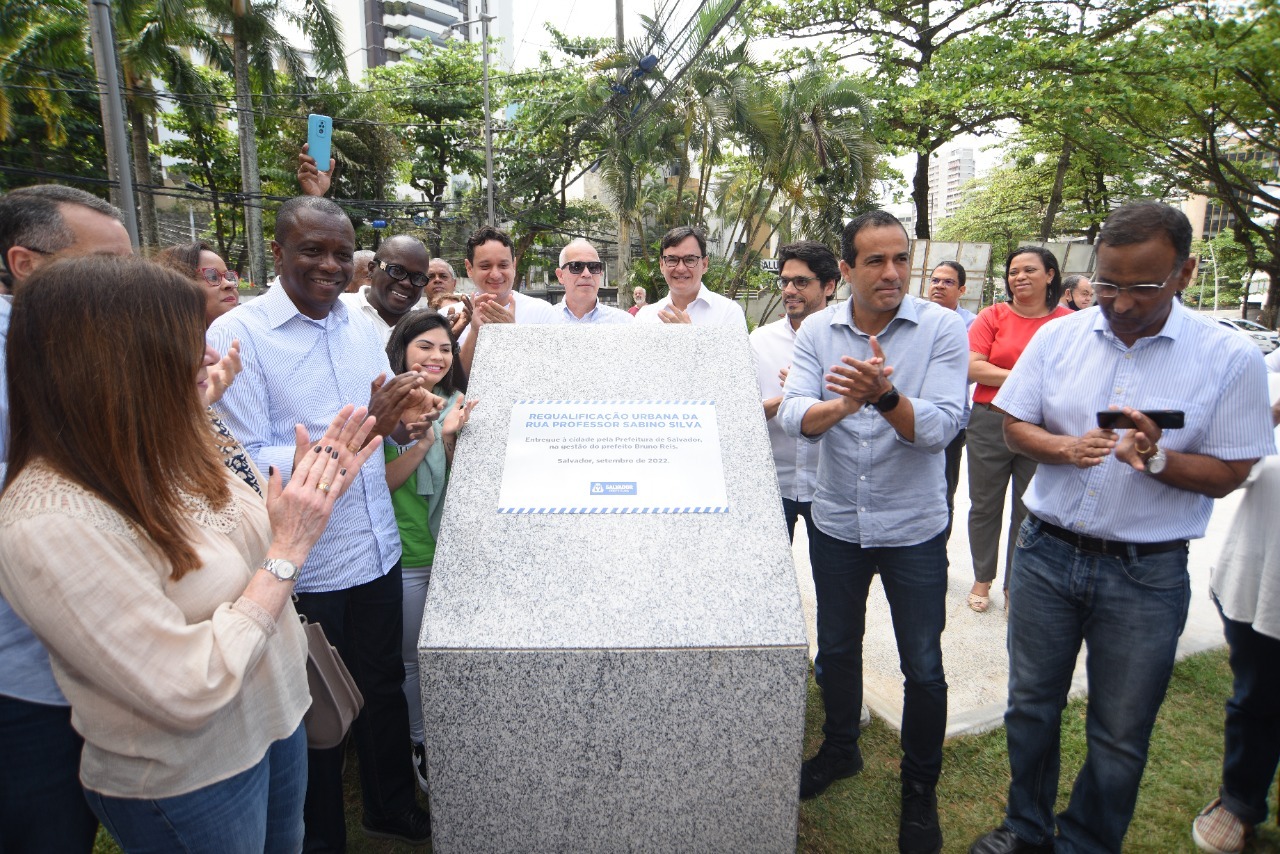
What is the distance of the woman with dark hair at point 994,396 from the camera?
4.05 meters

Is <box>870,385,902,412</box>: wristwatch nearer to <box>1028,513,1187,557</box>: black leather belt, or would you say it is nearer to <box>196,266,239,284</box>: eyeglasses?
<box>1028,513,1187,557</box>: black leather belt

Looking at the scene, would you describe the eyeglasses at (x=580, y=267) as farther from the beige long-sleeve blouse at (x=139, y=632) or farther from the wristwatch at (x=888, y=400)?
the beige long-sleeve blouse at (x=139, y=632)

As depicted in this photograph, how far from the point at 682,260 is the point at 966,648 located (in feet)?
8.02

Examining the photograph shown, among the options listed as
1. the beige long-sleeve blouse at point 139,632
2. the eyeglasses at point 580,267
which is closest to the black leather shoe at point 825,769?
the beige long-sleeve blouse at point 139,632

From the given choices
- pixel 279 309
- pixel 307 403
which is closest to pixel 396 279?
pixel 279 309

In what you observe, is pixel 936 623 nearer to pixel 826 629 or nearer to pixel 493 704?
pixel 826 629

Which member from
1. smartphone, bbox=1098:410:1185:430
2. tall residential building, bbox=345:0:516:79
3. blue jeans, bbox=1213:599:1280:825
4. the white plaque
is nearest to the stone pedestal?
the white plaque

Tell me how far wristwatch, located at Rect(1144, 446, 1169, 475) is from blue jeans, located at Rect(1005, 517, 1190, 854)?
0.28 metres

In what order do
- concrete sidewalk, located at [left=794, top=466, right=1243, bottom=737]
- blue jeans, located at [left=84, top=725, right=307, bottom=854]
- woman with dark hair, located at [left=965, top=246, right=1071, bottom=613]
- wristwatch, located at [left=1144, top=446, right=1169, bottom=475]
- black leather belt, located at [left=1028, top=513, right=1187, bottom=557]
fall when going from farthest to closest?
woman with dark hair, located at [left=965, top=246, right=1071, bottom=613]
concrete sidewalk, located at [left=794, top=466, right=1243, bottom=737]
black leather belt, located at [left=1028, top=513, right=1187, bottom=557]
wristwatch, located at [left=1144, top=446, right=1169, bottom=475]
blue jeans, located at [left=84, top=725, right=307, bottom=854]

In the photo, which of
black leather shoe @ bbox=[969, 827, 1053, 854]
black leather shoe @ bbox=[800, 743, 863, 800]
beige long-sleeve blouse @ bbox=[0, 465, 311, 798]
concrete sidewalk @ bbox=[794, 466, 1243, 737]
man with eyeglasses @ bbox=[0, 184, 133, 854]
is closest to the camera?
beige long-sleeve blouse @ bbox=[0, 465, 311, 798]

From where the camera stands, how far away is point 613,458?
1945mm

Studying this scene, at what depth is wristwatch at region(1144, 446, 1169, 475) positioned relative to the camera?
1963 mm

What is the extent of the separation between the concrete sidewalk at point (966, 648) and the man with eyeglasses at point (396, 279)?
2245 mm

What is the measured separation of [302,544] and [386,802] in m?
1.40
